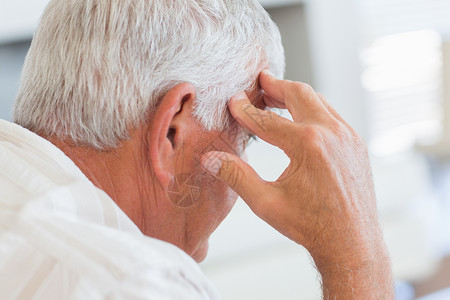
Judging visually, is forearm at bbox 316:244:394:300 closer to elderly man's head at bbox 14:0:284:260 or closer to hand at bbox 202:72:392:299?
hand at bbox 202:72:392:299

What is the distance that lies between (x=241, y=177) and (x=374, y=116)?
249 cm

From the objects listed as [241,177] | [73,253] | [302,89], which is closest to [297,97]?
[302,89]

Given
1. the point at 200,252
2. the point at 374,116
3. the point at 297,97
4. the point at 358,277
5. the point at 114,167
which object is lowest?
the point at 374,116

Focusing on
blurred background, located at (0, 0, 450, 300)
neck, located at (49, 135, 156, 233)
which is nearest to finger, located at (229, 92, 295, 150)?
neck, located at (49, 135, 156, 233)

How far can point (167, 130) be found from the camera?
0.90 meters

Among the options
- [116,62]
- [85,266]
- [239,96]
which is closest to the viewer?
[85,266]

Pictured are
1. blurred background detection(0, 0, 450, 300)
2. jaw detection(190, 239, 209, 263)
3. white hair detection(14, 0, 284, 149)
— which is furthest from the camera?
blurred background detection(0, 0, 450, 300)

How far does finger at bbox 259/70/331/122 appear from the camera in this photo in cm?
99

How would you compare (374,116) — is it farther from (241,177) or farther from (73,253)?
(73,253)

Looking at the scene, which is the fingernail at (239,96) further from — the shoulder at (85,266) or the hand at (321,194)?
the shoulder at (85,266)

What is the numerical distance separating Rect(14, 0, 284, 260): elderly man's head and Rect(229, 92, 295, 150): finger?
3cm

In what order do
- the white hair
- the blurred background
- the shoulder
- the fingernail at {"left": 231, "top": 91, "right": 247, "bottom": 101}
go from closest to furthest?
the shoulder < the white hair < the fingernail at {"left": 231, "top": 91, "right": 247, "bottom": 101} < the blurred background

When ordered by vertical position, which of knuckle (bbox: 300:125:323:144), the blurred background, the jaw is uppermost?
knuckle (bbox: 300:125:323:144)

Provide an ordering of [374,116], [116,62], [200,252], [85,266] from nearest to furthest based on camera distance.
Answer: [85,266], [116,62], [200,252], [374,116]
